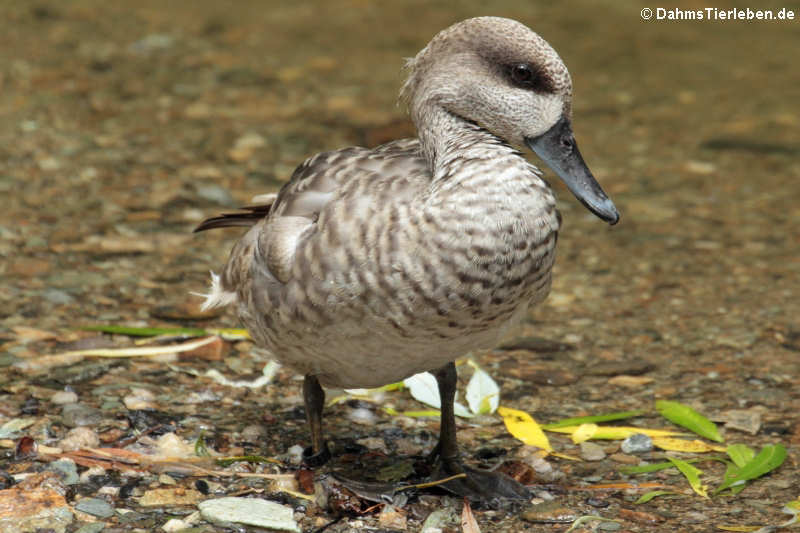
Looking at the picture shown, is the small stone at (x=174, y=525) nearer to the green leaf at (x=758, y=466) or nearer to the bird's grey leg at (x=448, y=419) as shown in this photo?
the bird's grey leg at (x=448, y=419)

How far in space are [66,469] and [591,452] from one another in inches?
76.1

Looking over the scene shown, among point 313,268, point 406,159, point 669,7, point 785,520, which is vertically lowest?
point 785,520

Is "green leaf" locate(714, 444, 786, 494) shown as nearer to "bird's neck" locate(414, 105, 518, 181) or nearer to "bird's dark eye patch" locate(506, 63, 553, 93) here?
"bird's neck" locate(414, 105, 518, 181)

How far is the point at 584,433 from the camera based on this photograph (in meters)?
4.45

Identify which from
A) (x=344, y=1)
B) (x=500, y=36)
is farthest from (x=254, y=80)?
(x=500, y=36)

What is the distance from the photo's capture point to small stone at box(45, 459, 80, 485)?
3.88 m

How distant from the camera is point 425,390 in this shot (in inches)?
185

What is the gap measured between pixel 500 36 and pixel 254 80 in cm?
492

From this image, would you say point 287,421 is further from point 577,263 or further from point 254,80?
point 254,80

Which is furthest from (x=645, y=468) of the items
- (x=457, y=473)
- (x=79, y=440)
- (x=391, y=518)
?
(x=79, y=440)

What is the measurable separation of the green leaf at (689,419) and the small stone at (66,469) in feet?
7.42

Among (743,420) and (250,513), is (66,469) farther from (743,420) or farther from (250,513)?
(743,420)

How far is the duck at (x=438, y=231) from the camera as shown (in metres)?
3.48

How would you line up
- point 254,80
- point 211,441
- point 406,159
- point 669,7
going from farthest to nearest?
point 669,7
point 254,80
point 211,441
point 406,159
